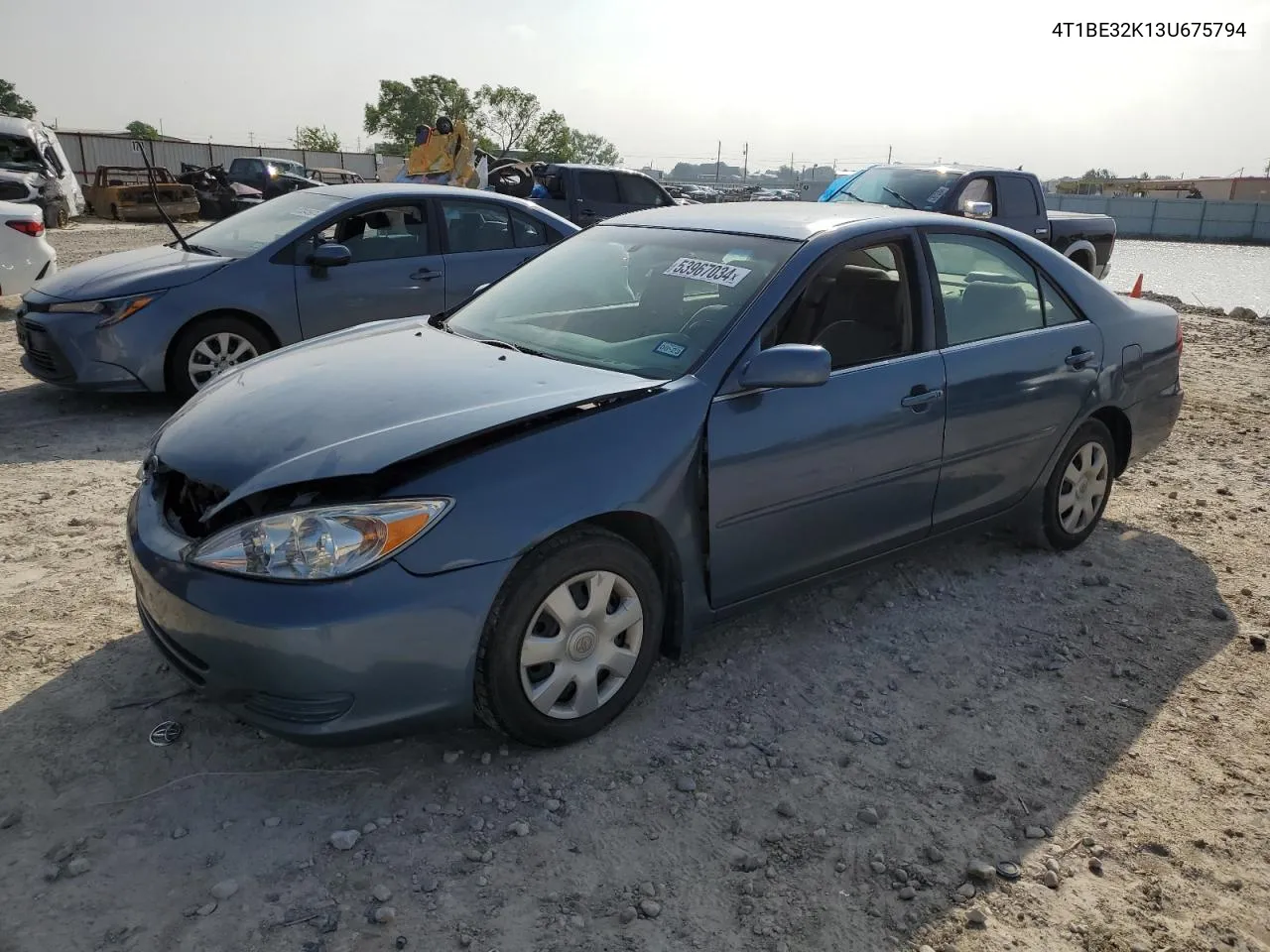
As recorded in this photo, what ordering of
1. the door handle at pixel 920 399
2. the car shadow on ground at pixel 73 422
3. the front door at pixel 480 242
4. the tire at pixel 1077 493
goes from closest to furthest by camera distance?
the door handle at pixel 920 399 → the tire at pixel 1077 493 → the car shadow on ground at pixel 73 422 → the front door at pixel 480 242

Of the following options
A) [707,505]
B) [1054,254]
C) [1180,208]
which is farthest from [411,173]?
[1180,208]

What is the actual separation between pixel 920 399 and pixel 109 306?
5011 mm

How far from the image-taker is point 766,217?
3.91m

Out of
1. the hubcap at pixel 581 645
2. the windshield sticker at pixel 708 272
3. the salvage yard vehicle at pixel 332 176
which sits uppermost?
the salvage yard vehicle at pixel 332 176

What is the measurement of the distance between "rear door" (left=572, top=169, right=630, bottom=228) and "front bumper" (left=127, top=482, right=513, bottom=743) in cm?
1212

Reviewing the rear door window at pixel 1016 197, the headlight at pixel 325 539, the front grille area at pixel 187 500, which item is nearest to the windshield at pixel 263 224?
the front grille area at pixel 187 500

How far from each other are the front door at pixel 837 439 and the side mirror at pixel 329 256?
394cm

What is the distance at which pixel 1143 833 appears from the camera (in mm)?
2748

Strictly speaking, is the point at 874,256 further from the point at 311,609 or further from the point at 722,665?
the point at 311,609

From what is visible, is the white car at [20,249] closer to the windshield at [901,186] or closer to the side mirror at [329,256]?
the side mirror at [329,256]

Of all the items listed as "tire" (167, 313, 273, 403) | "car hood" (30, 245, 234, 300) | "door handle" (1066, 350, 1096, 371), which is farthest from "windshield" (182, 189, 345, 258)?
"door handle" (1066, 350, 1096, 371)

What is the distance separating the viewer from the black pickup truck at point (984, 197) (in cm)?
1103

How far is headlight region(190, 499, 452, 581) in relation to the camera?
2510mm

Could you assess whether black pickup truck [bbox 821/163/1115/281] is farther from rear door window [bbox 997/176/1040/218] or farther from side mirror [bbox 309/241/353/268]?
side mirror [bbox 309/241/353/268]
